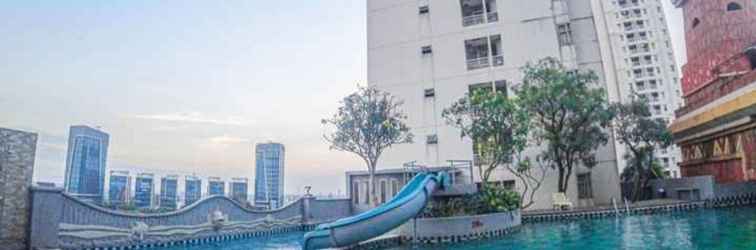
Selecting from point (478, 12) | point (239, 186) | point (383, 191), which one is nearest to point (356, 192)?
point (383, 191)

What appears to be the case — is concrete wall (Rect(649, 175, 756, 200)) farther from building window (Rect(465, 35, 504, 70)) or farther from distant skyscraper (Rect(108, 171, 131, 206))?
distant skyscraper (Rect(108, 171, 131, 206))

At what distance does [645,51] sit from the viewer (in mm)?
53000

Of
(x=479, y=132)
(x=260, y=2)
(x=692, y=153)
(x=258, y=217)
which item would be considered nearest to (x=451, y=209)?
(x=479, y=132)

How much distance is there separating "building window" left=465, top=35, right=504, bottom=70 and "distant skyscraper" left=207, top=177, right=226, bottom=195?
1322 cm

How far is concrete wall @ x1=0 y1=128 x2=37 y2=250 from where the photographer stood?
823 centimetres

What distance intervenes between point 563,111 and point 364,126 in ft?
25.3

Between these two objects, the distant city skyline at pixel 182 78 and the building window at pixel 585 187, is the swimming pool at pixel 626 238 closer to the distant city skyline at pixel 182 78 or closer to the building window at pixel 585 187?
the distant city skyline at pixel 182 78

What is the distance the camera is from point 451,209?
35.2ft

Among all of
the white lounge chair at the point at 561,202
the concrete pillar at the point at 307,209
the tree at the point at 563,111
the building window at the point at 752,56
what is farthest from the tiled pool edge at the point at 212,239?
the building window at the point at 752,56

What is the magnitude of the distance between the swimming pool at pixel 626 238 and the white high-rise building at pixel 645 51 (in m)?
44.3

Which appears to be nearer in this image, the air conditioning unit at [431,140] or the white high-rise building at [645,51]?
the air conditioning unit at [431,140]

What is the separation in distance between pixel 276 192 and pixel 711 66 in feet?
82.5

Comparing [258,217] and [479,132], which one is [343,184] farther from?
[479,132]

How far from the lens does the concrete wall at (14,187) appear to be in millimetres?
8234
